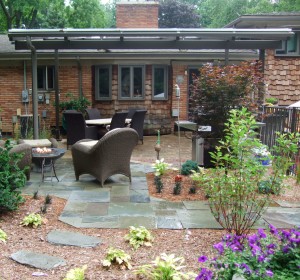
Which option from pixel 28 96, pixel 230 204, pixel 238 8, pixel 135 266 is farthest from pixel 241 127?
pixel 238 8

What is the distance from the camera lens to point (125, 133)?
20.4ft

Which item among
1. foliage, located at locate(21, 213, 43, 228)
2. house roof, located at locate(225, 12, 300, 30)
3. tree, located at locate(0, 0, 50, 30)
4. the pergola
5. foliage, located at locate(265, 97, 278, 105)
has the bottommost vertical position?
foliage, located at locate(21, 213, 43, 228)

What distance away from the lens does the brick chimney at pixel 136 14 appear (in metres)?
15.1

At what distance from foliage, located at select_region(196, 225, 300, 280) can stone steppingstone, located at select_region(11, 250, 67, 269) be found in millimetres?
1396

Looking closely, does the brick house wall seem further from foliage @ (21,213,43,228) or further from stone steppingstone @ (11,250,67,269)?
stone steppingstone @ (11,250,67,269)

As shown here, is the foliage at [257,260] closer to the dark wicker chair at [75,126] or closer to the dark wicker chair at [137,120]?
the dark wicker chair at [75,126]

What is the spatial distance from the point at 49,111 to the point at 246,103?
27.9 feet

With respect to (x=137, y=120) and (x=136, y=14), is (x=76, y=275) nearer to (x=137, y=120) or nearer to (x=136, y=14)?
(x=137, y=120)

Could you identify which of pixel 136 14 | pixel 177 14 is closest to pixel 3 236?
pixel 136 14

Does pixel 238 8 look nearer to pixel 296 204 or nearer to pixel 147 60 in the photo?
pixel 147 60

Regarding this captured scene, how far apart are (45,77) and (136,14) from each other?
422cm

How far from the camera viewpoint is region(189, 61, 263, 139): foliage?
22.0 ft

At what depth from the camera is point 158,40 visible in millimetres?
9008

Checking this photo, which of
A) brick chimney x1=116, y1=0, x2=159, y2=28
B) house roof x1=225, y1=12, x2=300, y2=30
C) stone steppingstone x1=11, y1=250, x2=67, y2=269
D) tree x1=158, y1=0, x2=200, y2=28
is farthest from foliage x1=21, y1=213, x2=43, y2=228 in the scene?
tree x1=158, y1=0, x2=200, y2=28
